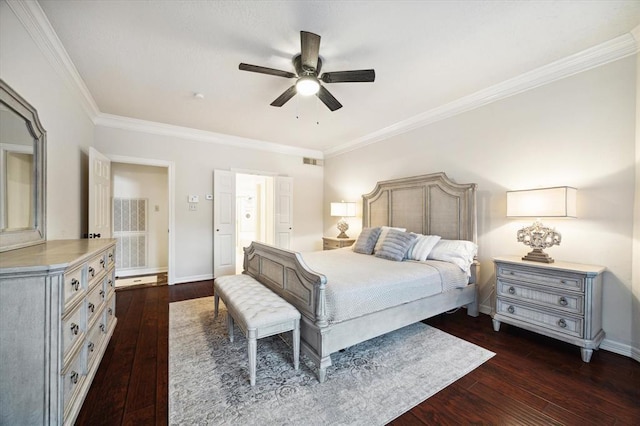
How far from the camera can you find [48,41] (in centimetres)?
216

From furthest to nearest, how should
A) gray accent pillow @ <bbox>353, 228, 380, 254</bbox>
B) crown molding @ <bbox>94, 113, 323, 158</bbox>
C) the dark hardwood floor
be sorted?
crown molding @ <bbox>94, 113, 323, 158</bbox>
gray accent pillow @ <bbox>353, 228, 380, 254</bbox>
the dark hardwood floor

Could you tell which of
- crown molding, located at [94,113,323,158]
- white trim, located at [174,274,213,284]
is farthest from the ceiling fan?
white trim, located at [174,274,213,284]

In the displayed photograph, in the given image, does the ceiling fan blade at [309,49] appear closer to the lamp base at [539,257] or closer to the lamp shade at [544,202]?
the lamp shade at [544,202]

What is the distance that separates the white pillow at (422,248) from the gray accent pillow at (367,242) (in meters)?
0.58

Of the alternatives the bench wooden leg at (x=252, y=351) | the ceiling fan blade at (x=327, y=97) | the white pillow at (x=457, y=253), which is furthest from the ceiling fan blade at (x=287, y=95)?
the white pillow at (x=457, y=253)

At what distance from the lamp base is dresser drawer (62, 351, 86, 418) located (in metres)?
3.61

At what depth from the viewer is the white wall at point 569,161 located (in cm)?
229

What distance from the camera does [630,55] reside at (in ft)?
7.35

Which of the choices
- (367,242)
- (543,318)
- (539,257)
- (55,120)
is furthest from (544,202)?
(55,120)

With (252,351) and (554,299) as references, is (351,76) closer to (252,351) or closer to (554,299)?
(252,351)

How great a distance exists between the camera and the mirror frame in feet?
5.51

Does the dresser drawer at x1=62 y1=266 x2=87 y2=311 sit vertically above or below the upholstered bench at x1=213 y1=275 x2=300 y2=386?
above

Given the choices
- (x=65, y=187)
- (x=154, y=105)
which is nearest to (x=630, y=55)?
(x=154, y=105)

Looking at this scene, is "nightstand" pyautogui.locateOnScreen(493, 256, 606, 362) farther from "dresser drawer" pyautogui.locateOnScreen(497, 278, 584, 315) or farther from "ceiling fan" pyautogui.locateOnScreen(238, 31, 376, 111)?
"ceiling fan" pyautogui.locateOnScreen(238, 31, 376, 111)
